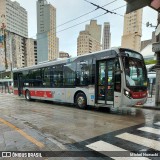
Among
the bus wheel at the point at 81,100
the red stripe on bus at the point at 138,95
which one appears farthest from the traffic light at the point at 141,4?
the bus wheel at the point at 81,100

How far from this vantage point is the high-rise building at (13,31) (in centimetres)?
4681

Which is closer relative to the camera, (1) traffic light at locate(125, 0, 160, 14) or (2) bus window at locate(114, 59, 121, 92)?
(1) traffic light at locate(125, 0, 160, 14)

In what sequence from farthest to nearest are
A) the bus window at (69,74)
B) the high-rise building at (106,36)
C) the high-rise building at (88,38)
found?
1. the high-rise building at (106,36)
2. the high-rise building at (88,38)
3. the bus window at (69,74)

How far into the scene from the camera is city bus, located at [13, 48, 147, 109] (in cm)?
862

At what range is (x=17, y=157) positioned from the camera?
3.96 meters

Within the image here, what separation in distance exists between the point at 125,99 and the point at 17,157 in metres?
5.83

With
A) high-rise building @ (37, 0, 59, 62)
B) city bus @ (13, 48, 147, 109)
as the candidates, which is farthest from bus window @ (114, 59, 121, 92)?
high-rise building @ (37, 0, 59, 62)

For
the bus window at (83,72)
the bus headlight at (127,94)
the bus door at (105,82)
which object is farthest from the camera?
the bus window at (83,72)

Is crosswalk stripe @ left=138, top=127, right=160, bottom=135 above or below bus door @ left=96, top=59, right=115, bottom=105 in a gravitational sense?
below

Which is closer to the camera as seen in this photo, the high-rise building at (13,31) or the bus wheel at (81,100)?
the bus wheel at (81,100)

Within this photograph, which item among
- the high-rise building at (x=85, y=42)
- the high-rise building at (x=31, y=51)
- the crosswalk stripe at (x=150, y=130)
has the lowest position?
the crosswalk stripe at (x=150, y=130)

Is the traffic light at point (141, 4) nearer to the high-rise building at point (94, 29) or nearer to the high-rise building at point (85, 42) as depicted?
the high-rise building at point (94, 29)

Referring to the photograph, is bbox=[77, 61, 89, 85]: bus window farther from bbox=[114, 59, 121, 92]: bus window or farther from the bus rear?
the bus rear

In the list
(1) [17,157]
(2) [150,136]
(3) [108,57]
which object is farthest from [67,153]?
(3) [108,57]
